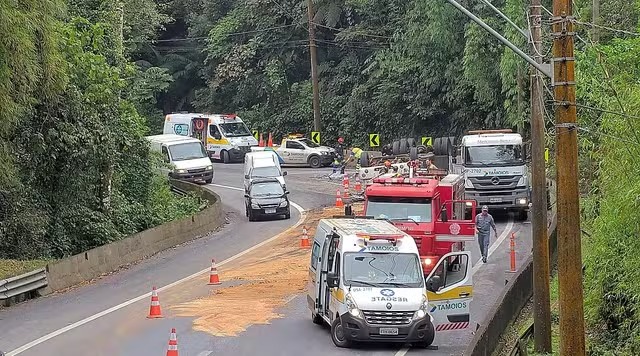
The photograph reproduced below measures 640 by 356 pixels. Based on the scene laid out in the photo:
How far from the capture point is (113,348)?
19641 mm

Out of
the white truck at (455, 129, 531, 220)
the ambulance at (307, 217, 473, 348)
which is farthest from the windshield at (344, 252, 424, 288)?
the white truck at (455, 129, 531, 220)

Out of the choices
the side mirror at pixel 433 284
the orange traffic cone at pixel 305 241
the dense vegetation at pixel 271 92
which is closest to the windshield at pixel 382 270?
the side mirror at pixel 433 284

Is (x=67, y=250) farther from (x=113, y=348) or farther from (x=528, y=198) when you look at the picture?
(x=528, y=198)

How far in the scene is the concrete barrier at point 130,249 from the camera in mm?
27047

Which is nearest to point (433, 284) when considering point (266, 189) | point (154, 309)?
point (154, 309)

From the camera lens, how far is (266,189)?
39.8m

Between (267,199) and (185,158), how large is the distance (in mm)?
12371

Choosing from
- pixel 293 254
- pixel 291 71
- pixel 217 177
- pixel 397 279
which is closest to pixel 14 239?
pixel 293 254

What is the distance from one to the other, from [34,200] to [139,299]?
22.8ft

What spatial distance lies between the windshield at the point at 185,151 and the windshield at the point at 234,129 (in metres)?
7.93

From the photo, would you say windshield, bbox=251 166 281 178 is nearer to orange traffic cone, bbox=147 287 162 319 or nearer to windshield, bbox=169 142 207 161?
windshield, bbox=169 142 207 161

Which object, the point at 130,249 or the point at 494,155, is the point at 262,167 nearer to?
the point at 494,155

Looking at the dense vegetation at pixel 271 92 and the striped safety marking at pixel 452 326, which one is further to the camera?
the dense vegetation at pixel 271 92

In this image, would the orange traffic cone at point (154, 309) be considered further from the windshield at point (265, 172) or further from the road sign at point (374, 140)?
the road sign at point (374, 140)
